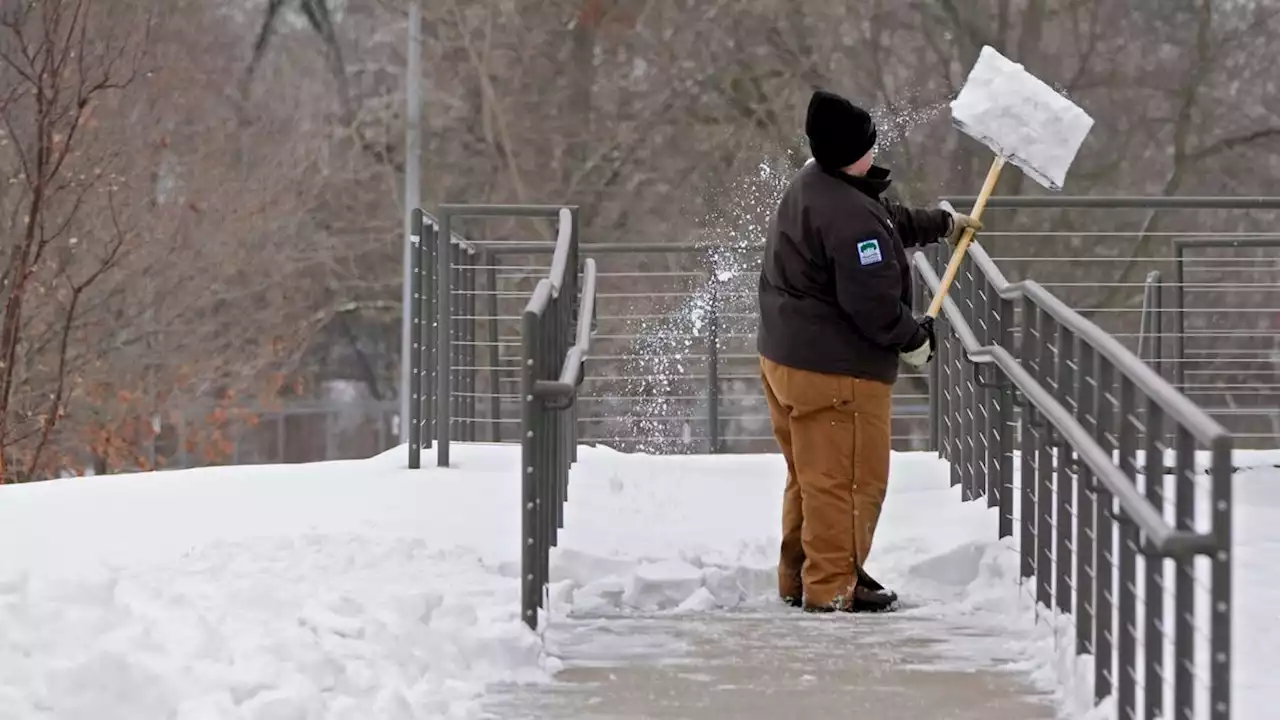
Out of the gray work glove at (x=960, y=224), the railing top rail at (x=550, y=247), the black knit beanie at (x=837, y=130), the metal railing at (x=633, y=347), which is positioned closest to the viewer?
the black knit beanie at (x=837, y=130)

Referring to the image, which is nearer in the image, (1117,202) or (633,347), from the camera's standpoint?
(1117,202)

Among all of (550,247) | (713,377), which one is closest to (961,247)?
(550,247)

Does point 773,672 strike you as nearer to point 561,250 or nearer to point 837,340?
point 837,340

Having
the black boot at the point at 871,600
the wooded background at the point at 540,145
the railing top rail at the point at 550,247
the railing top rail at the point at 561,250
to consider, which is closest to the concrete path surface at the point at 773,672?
the black boot at the point at 871,600

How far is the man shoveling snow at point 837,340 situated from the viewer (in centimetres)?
573

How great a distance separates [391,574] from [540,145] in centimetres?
2049

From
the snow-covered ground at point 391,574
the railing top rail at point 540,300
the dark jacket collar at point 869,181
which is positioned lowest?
the snow-covered ground at point 391,574

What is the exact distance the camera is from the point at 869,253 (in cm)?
568

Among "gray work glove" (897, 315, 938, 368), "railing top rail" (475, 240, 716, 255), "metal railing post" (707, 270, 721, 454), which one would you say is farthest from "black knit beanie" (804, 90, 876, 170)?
"metal railing post" (707, 270, 721, 454)

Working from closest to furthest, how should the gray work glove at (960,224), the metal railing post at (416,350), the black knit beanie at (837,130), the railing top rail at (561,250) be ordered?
the black knit beanie at (837,130), the railing top rail at (561,250), the gray work glove at (960,224), the metal railing post at (416,350)

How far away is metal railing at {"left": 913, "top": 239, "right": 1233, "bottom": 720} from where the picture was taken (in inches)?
138

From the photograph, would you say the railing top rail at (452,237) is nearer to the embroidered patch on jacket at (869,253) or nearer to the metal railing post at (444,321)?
the metal railing post at (444,321)

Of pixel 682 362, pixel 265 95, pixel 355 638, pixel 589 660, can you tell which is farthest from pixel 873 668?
pixel 265 95

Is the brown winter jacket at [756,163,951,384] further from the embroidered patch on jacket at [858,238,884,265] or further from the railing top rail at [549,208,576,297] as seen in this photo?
the railing top rail at [549,208,576,297]
